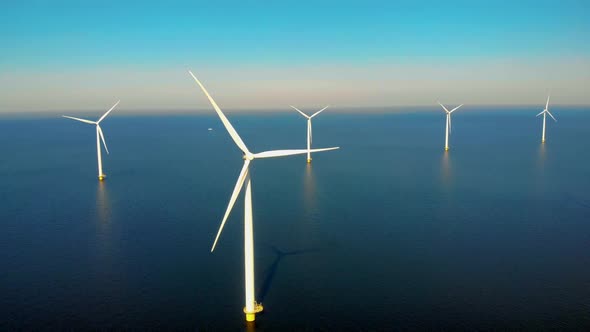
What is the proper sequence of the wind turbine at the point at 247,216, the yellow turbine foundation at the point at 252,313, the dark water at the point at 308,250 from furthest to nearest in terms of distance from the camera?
the dark water at the point at 308,250
the yellow turbine foundation at the point at 252,313
the wind turbine at the point at 247,216

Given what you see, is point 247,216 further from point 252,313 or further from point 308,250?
point 308,250

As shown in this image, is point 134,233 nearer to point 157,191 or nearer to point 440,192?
point 157,191

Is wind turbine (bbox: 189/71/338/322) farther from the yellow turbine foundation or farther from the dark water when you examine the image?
the dark water

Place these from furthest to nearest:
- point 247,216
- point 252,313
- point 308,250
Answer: point 308,250, point 252,313, point 247,216

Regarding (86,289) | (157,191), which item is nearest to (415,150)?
(157,191)

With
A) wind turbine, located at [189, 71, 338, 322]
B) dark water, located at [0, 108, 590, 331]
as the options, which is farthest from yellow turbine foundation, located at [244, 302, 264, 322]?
dark water, located at [0, 108, 590, 331]

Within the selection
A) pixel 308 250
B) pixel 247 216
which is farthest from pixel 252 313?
pixel 308 250

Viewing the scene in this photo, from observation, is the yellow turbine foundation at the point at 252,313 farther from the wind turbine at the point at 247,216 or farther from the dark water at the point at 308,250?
the dark water at the point at 308,250

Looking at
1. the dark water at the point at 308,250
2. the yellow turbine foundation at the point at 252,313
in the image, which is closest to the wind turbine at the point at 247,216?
the yellow turbine foundation at the point at 252,313

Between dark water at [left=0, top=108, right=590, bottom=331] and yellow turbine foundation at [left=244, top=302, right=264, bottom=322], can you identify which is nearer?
yellow turbine foundation at [left=244, top=302, right=264, bottom=322]
